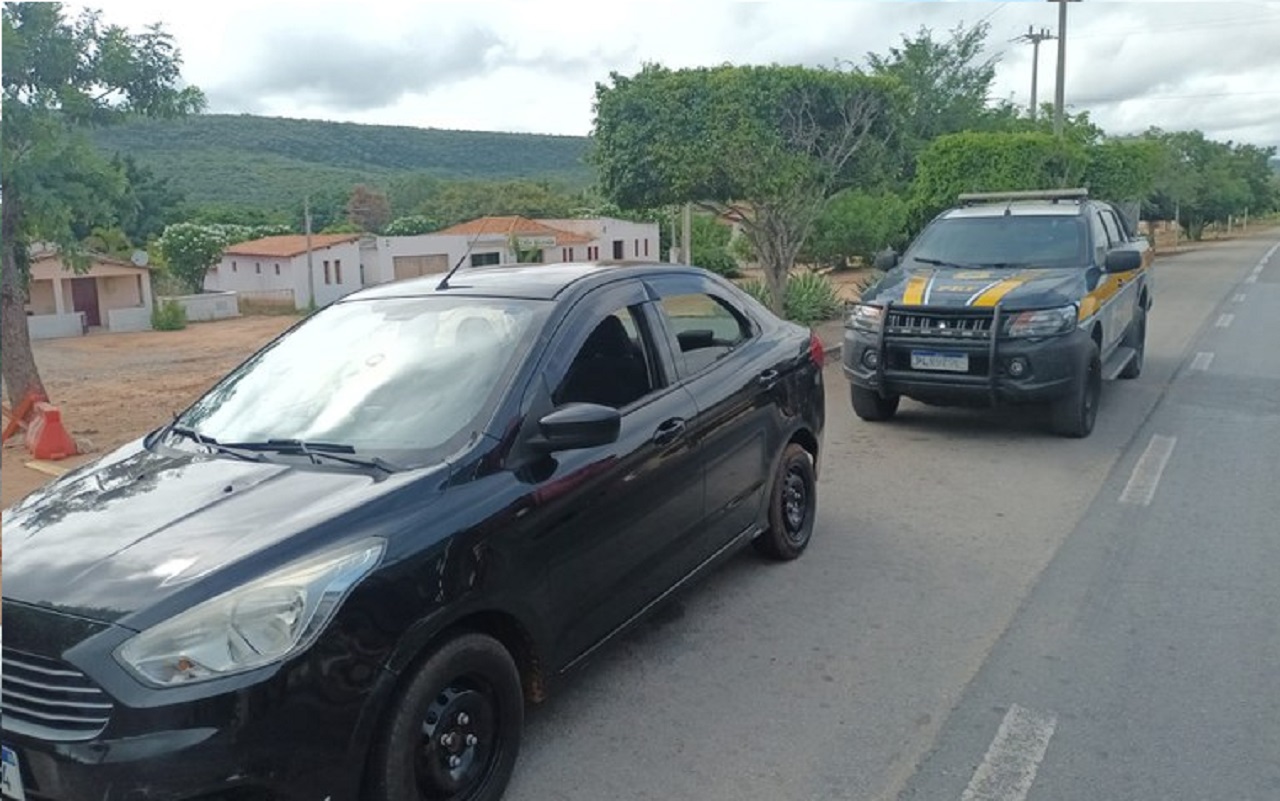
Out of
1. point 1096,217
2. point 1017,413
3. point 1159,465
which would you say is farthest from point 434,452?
point 1096,217

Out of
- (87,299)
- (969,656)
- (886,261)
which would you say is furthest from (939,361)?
(87,299)

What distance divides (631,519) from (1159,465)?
4991 millimetres

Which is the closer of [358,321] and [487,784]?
[487,784]

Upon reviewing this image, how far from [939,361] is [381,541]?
5.91 meters

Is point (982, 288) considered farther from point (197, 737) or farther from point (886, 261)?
point (197, 737)

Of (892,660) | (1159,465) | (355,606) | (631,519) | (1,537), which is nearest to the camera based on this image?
(355,606)

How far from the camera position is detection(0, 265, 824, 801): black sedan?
7.85ft

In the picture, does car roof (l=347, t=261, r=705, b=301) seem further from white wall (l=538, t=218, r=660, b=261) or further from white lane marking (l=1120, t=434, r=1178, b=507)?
white wall (l=538, t=218, r=660, b=261)

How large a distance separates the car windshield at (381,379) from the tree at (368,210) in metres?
66.6

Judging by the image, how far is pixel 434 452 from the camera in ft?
10.4

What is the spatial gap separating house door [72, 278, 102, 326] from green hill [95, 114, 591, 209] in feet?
75.0

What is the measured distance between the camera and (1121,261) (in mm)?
8141

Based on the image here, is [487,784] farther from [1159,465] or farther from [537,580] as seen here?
[1159,465]

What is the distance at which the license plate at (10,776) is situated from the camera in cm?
239
